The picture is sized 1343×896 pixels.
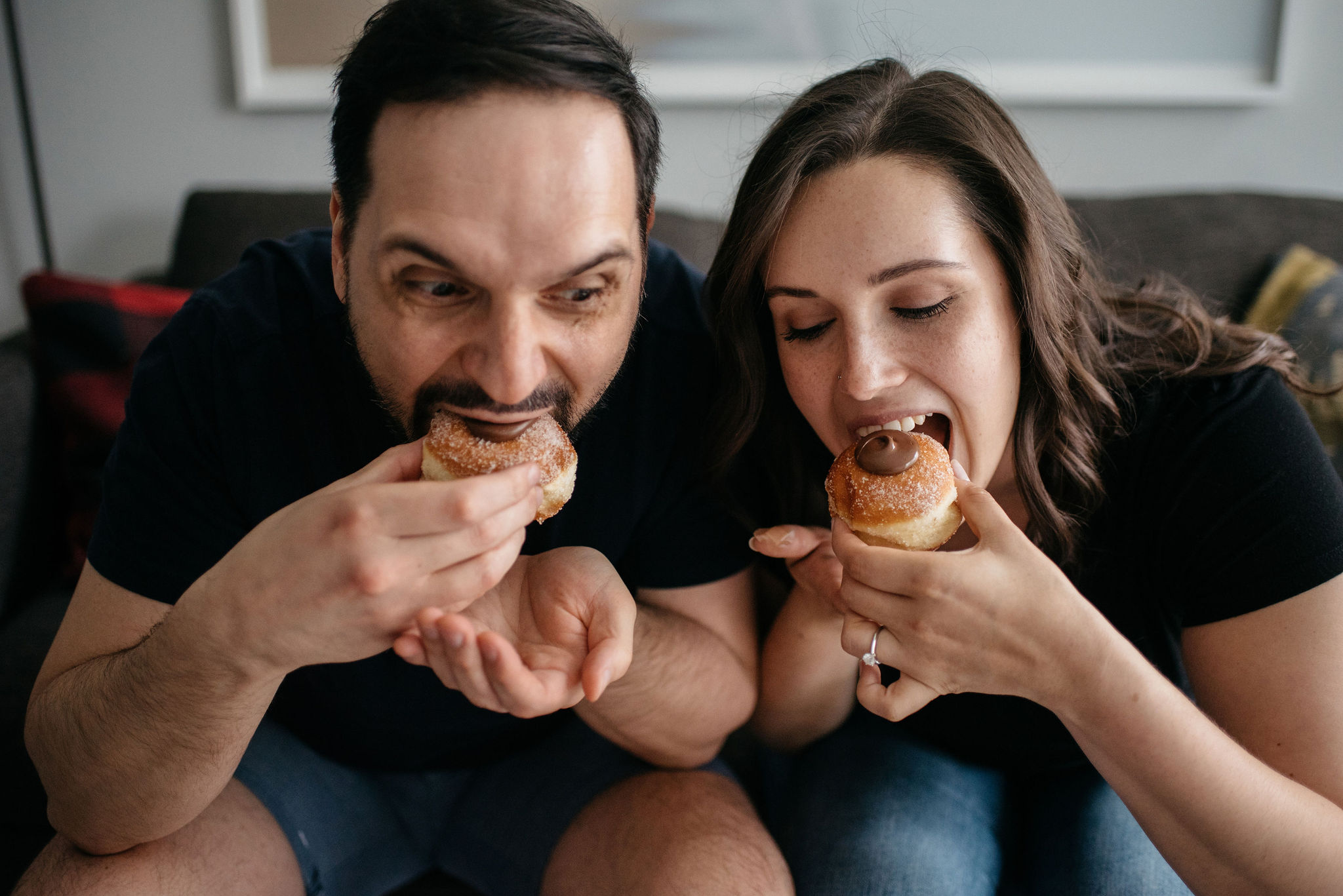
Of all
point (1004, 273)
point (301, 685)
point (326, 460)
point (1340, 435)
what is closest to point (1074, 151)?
point (1340, 435)

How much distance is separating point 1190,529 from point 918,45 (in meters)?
2.06

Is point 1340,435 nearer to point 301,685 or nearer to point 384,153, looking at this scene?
point 384,153

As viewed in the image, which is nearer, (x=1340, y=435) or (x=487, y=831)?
(x=487, y=831)

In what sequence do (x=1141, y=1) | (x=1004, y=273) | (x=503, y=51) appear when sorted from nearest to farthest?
1. (x=503, y=51)
2. (x=1004, y=273)
3. (x=1141, y=1)

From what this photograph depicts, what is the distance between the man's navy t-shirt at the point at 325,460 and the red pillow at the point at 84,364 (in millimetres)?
799

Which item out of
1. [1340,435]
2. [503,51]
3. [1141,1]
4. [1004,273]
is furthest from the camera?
[1141,1]

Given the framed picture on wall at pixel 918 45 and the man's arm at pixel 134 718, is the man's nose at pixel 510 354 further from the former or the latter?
the framed picture on wall at pixel 918 45

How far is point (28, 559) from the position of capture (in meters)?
2.22

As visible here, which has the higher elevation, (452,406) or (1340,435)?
(452,406)

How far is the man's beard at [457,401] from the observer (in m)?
1.26

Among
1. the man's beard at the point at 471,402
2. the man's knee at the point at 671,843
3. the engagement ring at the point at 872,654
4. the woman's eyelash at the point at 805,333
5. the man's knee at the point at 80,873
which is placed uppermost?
the woman's eyelash at the point at 805,333

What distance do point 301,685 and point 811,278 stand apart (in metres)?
1.26

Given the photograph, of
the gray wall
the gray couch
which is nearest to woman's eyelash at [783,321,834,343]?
the gray couch

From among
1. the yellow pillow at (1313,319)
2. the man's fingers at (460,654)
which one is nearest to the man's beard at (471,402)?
the man's fingers at (460,654)
